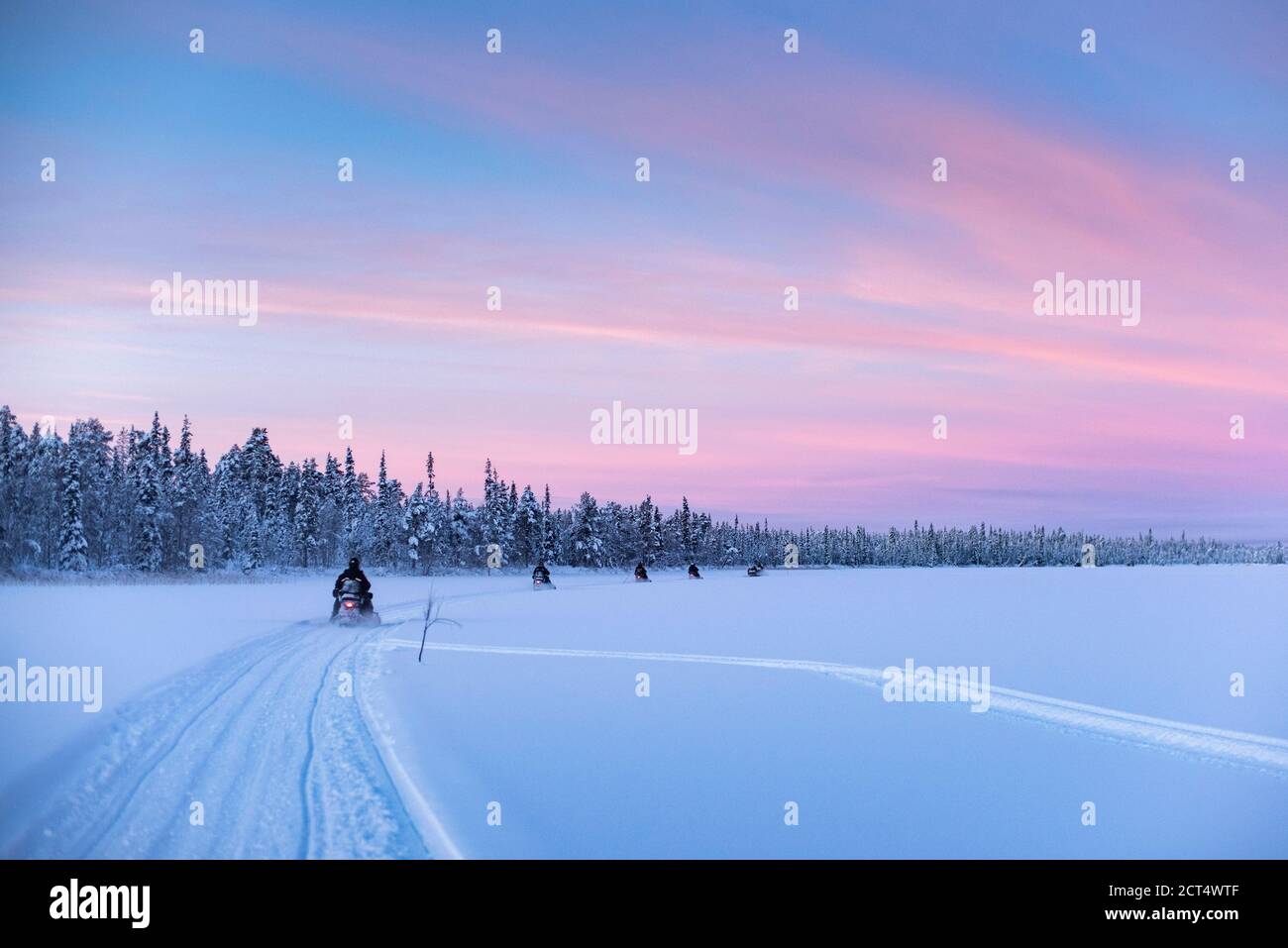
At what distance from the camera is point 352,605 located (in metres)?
21.9

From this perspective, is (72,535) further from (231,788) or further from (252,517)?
(231,788)

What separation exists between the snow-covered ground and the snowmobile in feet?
15.2

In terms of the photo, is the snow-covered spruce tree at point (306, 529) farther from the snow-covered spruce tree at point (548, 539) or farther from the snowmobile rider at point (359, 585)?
the snowmobile rider at point (359, 585)

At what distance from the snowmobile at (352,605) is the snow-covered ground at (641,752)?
4619 millimetres

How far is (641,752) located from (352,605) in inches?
621

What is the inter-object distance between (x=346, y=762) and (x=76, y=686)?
628 centimetres

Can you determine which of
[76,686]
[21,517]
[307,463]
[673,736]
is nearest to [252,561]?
[21,517]

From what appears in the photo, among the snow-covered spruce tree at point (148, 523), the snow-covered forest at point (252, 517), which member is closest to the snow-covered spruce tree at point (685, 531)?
the snow-covered forest at point (252, 517)

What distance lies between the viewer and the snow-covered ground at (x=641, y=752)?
19.3 ft

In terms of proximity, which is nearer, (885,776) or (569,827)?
(569,827)

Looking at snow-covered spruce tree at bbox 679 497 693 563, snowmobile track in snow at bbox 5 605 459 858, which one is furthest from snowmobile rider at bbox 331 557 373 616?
snow-covered spruce tree at bbox 679 497 693 563
